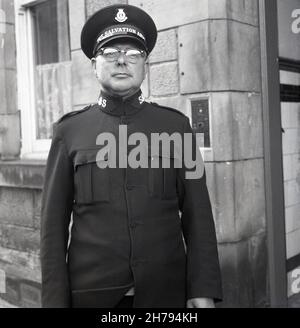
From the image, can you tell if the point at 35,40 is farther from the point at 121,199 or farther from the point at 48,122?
the point at 121,199

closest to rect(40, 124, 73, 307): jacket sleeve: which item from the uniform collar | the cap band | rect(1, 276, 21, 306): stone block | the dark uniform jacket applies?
the dark uniform jacket

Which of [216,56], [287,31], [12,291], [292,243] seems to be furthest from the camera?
[12,291]

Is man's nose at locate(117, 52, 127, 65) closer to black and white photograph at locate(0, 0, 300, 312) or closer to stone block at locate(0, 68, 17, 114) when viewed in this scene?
black and white photograph at locate(0, 0, 300, 312)

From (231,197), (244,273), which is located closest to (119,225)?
(231,197)

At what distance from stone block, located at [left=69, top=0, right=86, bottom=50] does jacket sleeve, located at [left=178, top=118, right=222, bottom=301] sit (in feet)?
7.67

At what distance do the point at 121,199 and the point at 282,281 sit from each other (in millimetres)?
1950

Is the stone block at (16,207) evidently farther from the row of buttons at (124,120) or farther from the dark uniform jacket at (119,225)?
the row of buttons at (124,120)

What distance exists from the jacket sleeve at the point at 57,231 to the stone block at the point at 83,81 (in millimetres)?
1964

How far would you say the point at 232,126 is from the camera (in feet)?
10.9

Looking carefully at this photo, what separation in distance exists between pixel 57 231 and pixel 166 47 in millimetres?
1943

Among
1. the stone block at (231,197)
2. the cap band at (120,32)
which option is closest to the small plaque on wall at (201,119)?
the stone block at (231,197)

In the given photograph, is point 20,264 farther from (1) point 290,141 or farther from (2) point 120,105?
(2) point 120,105
